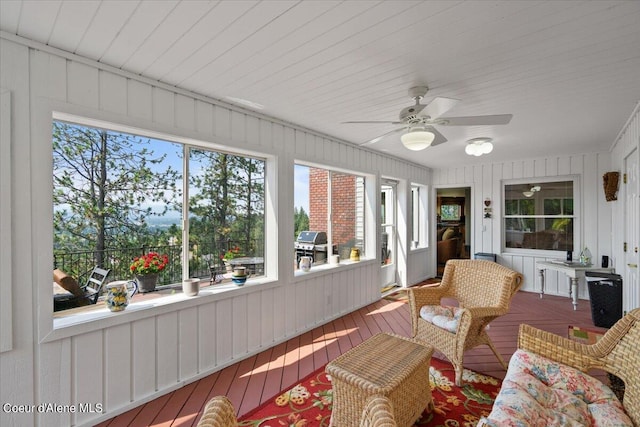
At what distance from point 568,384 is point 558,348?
10.6 inches

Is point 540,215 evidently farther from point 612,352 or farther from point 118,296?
point 118,296

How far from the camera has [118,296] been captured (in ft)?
7.11

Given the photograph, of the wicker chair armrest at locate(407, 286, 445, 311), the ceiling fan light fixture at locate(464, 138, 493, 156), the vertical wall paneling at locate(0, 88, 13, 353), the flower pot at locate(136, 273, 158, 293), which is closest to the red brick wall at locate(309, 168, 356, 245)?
the wicker chair armrest at locate(407, 286, 445, 311)

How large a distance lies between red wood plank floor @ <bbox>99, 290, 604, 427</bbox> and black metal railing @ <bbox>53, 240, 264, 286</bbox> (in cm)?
94

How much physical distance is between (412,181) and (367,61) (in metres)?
4.25

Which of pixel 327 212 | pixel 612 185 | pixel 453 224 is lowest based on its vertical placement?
pixel 453 224

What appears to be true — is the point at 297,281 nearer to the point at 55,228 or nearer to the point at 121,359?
the point at 121,359

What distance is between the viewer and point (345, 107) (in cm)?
285

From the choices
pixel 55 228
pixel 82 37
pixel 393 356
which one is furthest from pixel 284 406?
pixel 82 37

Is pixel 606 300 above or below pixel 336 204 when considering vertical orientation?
below

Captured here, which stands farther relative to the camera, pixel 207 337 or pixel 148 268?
pixel 207 337

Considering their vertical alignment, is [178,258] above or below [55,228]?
below

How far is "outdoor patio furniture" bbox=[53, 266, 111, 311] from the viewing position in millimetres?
2127

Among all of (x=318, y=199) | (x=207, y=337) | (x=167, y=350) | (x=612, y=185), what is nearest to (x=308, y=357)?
(x=207, y=337)
